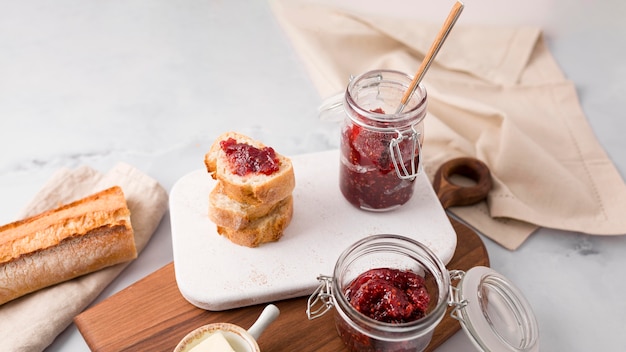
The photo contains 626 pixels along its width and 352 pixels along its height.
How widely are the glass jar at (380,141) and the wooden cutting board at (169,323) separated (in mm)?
551

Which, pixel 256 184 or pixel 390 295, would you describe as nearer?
pixel 390 295

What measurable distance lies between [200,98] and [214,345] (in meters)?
1.95

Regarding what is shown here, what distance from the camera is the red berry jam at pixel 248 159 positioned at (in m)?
2.85

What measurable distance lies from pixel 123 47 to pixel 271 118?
1.11 metres

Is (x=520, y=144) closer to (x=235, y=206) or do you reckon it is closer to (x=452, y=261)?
(x=452, y=261)

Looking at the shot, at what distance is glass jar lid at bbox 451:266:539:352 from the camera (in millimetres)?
2512

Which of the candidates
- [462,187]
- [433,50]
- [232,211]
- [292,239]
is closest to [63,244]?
[232,211]

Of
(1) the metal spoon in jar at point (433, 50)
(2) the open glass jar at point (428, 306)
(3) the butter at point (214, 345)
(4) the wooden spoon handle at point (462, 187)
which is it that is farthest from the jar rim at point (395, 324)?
(4) the wooden spoon handle at point (462, 187)

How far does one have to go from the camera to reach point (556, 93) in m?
4.04

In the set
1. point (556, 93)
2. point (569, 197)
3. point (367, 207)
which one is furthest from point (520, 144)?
point (367, 207)

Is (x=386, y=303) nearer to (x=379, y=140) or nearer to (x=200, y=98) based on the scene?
(x=379, y=140)

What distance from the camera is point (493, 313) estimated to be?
8.89 ft

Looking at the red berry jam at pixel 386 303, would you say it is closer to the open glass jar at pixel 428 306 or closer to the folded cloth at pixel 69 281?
the open glass jar at pixel 428 306

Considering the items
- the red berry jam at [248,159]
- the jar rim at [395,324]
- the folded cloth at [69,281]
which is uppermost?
the red berry jam at [248,159]
